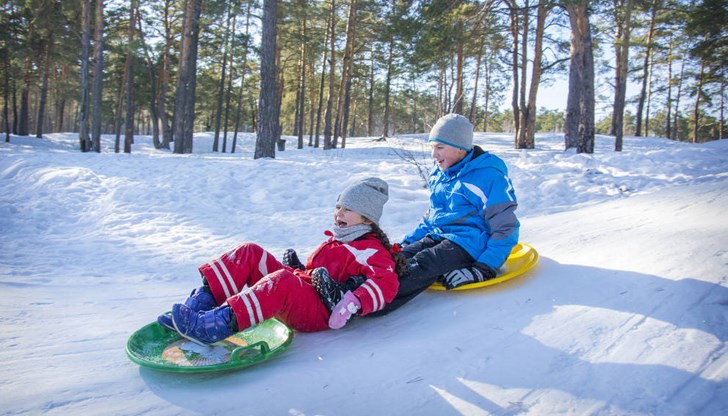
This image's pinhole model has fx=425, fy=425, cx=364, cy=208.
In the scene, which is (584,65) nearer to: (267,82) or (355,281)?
(267,82)

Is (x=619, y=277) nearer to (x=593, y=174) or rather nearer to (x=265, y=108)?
(x=593, y=174)

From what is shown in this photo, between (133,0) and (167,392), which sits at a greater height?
(133,0)

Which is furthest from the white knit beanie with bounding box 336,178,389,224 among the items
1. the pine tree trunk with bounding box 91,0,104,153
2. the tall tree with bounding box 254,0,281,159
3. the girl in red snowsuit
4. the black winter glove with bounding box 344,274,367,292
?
the pine tree trunk with bounding box 91,0,104,153

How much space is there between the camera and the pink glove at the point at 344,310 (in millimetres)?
2146

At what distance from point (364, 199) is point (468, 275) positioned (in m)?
0.86

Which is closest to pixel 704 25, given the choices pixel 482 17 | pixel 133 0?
pixel 482 17

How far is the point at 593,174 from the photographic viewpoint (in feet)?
23.8

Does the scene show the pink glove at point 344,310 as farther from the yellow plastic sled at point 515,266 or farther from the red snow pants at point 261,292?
the yellow plastic sled at point 515,266

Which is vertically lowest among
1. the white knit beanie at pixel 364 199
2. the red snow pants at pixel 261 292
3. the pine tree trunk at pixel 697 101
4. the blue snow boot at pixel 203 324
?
the blue snow boot at pixel 203 324

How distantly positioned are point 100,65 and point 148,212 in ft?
34.0

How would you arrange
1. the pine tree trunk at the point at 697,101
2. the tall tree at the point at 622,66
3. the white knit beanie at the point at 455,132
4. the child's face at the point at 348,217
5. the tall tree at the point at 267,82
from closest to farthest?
the child's face at the point at 348,217, the white knit beanie at the point at 455,132, the tall tree at the point at 267,82, the tall tree at the point at 622,66, the pine tree trunk at the point at 697,101

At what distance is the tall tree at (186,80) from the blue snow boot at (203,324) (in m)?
13.2

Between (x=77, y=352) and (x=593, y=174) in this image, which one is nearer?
(x=77, y=352)

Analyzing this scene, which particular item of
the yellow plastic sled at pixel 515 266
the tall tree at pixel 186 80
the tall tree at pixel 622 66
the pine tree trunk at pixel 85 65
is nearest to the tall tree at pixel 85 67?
the pine tree trunk at pixel 85 65
